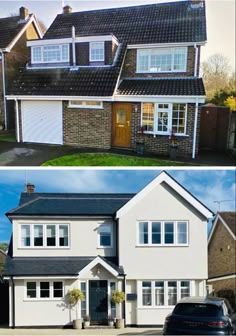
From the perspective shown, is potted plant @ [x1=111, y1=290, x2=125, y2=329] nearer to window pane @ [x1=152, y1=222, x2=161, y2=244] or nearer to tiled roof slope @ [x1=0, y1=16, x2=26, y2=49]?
window pane @ [x1=152, y1=222, x2=161, y2=244]

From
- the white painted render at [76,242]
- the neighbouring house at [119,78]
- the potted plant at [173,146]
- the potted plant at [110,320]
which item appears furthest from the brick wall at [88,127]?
the potted plant at [110,320]

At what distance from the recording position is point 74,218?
3.31m

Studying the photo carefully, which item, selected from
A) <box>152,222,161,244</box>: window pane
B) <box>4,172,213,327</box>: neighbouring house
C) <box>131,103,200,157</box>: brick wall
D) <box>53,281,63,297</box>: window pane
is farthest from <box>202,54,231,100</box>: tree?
<box>53,281,63,297</box>: window pane

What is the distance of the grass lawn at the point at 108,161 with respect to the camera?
3.19 metres

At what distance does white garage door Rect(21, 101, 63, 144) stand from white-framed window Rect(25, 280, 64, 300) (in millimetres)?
925

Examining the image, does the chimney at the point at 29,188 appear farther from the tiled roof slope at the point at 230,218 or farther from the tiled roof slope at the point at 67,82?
the tiled roof slope at the point at 230,218

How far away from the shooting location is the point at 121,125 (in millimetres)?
3252

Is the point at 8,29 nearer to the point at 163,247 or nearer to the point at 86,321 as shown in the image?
the point at 163,247

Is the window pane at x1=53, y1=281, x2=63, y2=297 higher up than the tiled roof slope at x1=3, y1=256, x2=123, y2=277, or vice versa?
the tiled roof slope at x1=3, y1=256, x2=123, y2=277

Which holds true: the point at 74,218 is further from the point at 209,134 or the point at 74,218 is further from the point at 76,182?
the point at 209,134

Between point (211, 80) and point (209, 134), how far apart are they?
1.14 feet

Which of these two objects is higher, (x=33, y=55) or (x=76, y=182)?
(x=33, y=55)

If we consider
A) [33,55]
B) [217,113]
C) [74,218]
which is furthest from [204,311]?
[33,55]

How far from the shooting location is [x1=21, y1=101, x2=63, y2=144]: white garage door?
10.5 feet
